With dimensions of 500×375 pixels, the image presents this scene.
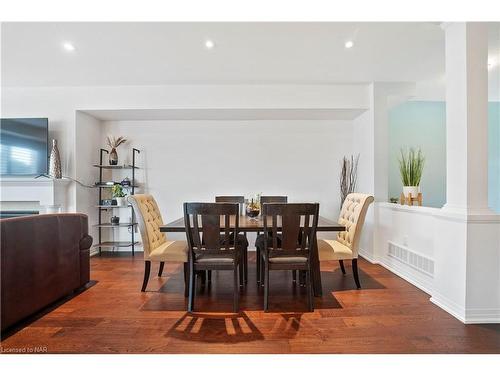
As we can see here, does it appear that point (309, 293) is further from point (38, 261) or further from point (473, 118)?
point (38, 261)

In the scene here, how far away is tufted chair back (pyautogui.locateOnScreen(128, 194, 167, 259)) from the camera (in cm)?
262

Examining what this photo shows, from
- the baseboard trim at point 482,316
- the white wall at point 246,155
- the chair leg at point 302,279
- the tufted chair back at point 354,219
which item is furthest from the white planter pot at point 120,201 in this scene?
the baseboard trim at point 482,316

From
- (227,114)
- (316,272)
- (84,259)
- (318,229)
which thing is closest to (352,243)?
(316,272)

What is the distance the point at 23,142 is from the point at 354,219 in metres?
4.64

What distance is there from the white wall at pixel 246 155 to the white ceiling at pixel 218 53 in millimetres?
912

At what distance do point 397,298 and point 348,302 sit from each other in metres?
0.51

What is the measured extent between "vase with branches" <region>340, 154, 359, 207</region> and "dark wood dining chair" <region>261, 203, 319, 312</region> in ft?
7.35

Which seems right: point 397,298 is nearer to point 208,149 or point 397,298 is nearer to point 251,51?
point 251,51

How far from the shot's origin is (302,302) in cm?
243

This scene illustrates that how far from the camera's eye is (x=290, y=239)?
226 cm

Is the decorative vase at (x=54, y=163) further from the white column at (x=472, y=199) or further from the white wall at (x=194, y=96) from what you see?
the white column at (x=472, y=199)

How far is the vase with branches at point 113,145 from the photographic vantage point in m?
4.23

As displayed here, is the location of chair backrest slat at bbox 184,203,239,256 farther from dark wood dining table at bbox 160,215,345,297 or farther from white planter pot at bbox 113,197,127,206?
white planter pot at bbox 113,197,127,206
